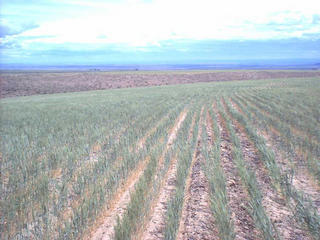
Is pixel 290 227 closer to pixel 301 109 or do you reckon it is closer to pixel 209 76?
pixel 301 109

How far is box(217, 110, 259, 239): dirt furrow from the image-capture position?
3.75 m

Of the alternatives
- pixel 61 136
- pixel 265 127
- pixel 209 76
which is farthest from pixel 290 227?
pixel 209 76

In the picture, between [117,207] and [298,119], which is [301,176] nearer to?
[117,207]

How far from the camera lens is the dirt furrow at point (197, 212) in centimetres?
377

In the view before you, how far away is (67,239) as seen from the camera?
3504mm

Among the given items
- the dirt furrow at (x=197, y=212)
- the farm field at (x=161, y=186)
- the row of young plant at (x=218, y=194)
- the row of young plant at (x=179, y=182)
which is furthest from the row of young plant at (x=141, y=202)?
the row of young plant at (x=218, y=194)

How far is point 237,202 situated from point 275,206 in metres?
0.60

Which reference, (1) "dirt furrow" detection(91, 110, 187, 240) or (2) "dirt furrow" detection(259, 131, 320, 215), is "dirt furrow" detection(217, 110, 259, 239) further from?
(1) "dirt furrow" detection(91, 110, 187, 240)

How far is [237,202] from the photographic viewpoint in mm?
4523

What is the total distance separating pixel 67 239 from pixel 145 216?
1.15 metres

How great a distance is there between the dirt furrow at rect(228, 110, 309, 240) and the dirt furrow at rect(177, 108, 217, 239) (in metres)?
0.94

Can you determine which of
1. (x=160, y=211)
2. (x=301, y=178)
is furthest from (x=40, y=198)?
(x=301, y=178)

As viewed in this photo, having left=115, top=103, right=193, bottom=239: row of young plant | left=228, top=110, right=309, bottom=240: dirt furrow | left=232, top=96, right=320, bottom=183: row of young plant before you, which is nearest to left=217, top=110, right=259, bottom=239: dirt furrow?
left=228, top=110, right=309, bottom=240: dirt furrow

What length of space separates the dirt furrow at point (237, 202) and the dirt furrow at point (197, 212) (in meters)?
0.36
